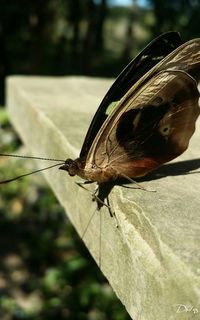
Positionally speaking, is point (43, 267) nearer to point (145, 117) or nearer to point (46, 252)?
point (46, 252)

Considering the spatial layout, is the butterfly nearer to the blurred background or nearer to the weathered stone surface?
the weathered stone surface

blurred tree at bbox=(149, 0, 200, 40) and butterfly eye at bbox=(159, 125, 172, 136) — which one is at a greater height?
butterfly eye at bbox=(159, 125, 172, 136)

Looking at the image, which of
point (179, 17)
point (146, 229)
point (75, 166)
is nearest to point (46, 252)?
point (179, 17)

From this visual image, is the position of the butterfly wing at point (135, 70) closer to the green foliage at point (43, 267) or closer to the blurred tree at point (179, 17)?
Result: the blurred tree at point (179, 17)

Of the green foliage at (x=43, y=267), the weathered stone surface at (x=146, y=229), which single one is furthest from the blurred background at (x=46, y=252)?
the weathered stone surface at (x=146, y=229)

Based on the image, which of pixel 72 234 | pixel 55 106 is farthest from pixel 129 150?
pixel 72 234

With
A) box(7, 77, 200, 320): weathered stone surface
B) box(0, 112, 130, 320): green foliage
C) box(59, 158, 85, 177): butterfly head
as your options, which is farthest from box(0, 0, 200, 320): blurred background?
box(59, 158, 85, 177): butterfly head
